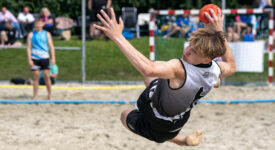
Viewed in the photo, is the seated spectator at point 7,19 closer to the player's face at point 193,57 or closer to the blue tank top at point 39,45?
the blue tank top at point 39,45

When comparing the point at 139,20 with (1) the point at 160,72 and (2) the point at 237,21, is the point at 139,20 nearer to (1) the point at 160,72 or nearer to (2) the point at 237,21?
(2) the point at 237,21

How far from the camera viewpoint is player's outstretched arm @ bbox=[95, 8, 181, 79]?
301 centimetres

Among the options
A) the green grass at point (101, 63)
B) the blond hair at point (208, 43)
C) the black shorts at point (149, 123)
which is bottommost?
the green grass at point (101, 63)

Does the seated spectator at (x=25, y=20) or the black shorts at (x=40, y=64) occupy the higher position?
the seated spectator at (x=25, y=20)

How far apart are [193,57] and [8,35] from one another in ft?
29.7

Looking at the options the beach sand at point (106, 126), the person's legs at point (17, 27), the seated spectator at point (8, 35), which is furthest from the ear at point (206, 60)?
the person's legs at point (17, 27)

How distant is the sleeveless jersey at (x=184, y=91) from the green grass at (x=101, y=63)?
639 cm

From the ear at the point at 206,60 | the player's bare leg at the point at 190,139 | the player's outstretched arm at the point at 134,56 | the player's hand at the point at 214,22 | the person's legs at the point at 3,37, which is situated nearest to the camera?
the player's outstretched arm at the point at 134,56

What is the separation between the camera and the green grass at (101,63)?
10398 mm

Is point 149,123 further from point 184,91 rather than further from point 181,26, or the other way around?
Answer: point 181,26

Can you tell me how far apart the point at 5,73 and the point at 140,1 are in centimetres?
946

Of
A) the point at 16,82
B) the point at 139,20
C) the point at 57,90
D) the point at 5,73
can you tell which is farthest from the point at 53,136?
the point at 139,20

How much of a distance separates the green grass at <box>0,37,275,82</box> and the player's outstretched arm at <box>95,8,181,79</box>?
7034mm

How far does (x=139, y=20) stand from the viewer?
54.9ft
